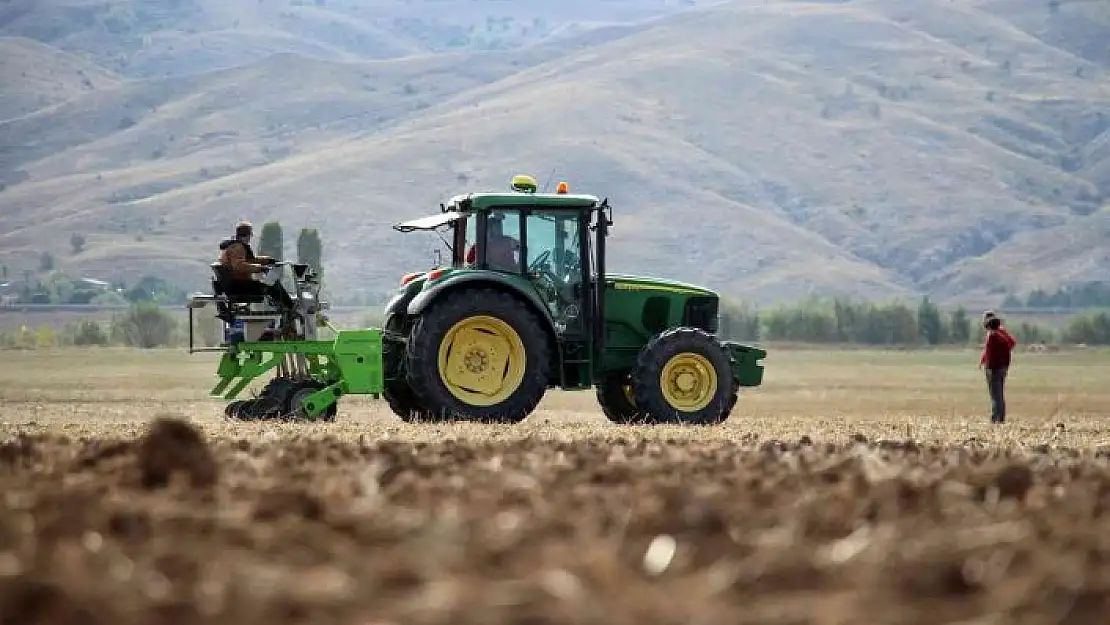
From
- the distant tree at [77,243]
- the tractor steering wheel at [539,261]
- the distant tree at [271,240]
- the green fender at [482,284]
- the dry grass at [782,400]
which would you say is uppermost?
the distant tree at [77,243]

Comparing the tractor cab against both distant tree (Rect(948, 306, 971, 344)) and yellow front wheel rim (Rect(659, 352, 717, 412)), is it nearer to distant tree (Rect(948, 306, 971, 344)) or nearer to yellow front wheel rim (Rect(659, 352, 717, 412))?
yellow front wheel rim (Rect(659, 352, 717, 412))

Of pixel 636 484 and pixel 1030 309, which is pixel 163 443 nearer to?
pixel 636 484

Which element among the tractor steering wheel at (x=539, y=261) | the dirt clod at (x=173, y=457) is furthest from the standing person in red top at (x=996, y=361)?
the dirt clod at (x=173, y=457)

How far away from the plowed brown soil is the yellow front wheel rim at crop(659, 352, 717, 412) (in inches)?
341

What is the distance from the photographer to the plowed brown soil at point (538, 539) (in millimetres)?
5570

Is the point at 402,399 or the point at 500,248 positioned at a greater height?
the point at 500,248

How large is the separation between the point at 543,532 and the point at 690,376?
1303 cm

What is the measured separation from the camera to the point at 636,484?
31.6 feet

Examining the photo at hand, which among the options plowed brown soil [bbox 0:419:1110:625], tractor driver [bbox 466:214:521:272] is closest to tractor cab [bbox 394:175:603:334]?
tractor driver [bbox 466:214:521:272]

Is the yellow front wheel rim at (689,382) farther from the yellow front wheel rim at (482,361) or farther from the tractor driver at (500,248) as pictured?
the tractor driver at (500,248)

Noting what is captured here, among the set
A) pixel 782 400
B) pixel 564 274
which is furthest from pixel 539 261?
pixel 782 400

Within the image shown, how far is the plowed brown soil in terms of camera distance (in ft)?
18.3

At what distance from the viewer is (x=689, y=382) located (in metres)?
20.4

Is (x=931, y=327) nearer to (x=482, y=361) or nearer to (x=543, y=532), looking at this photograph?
(x=482, y=361)
